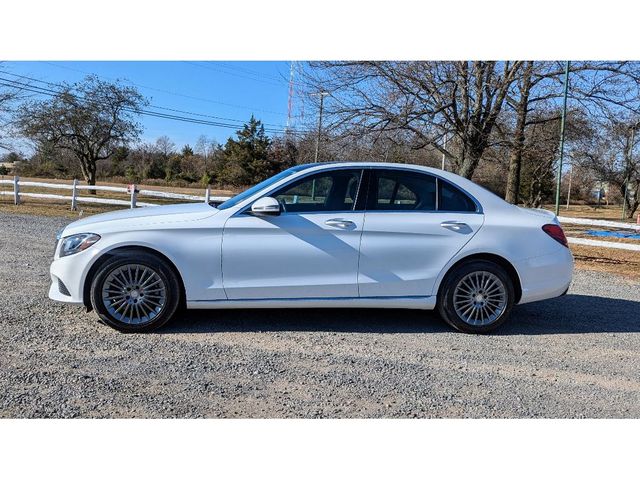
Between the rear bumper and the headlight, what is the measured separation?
3.90 meters

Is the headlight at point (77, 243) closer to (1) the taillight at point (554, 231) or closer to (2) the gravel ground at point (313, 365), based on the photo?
(2) the gravel ground at point (313, 365)

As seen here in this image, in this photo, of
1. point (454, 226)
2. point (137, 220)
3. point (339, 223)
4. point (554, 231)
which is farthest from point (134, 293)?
point (554, 231)

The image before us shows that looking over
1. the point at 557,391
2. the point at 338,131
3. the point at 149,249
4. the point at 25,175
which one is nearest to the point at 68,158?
the point at 25,175

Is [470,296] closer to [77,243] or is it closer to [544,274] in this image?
[544,274]

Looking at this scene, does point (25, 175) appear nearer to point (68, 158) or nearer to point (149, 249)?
point (68, 158)

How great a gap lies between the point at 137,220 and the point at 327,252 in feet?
5.71

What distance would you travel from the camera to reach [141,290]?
4.26 meters

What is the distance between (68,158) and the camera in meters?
35.0

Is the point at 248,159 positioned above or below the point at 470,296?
above

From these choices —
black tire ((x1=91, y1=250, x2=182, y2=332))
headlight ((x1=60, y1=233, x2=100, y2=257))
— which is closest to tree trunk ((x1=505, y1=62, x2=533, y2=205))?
black tire ((x1=91, y1=250, x2=182, y2=332))

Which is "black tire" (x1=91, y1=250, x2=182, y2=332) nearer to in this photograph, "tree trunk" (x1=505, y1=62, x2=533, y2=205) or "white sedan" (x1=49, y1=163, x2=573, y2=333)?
"white sedan" (x1=49, y1=163, x2=573, y2=333)

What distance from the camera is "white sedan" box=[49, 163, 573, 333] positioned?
4.25 m

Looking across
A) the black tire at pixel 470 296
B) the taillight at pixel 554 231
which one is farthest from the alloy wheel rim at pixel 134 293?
the taillight at pixel 554 231

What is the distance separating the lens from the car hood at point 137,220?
4293 mm
